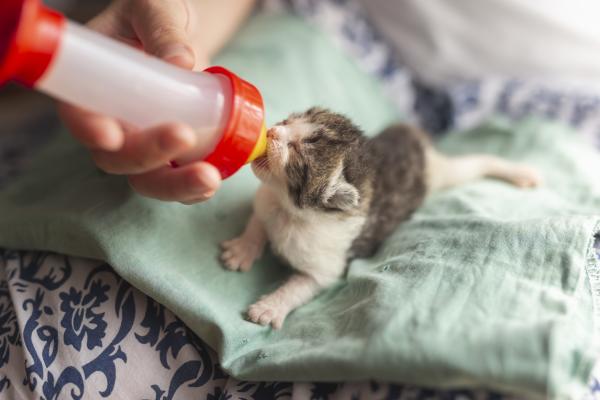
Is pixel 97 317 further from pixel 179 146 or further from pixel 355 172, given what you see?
pixel 355 172

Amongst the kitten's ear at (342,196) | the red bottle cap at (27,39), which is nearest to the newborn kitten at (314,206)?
the kitten's ear at (342,196)

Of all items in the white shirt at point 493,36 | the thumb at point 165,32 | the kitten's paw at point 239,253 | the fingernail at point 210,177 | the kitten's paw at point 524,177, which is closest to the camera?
the fingernail at point 210,177

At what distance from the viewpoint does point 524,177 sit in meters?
1.97

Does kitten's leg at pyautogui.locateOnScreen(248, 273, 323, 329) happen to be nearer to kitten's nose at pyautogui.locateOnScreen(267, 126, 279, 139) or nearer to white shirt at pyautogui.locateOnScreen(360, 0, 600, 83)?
kitten's nose at pyautogui.locateOnScreen(267, 126, 279, 139)

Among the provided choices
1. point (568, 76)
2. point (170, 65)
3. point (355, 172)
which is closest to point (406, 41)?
point (568, 76)

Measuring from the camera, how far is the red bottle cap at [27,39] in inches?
34.5

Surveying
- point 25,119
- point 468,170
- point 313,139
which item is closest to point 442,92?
point 468,170

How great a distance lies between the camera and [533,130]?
7.54ft

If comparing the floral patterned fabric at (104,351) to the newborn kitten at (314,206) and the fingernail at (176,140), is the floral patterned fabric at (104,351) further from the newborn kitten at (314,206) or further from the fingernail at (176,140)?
the fingernail at (176,140)

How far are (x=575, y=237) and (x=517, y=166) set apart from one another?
0.81 metres

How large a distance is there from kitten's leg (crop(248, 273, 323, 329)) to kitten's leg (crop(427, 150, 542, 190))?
775 mm

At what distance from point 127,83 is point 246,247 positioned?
63 centimetres

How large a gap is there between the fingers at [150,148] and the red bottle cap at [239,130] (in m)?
0.09

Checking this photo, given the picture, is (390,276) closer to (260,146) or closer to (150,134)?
(260,146)
